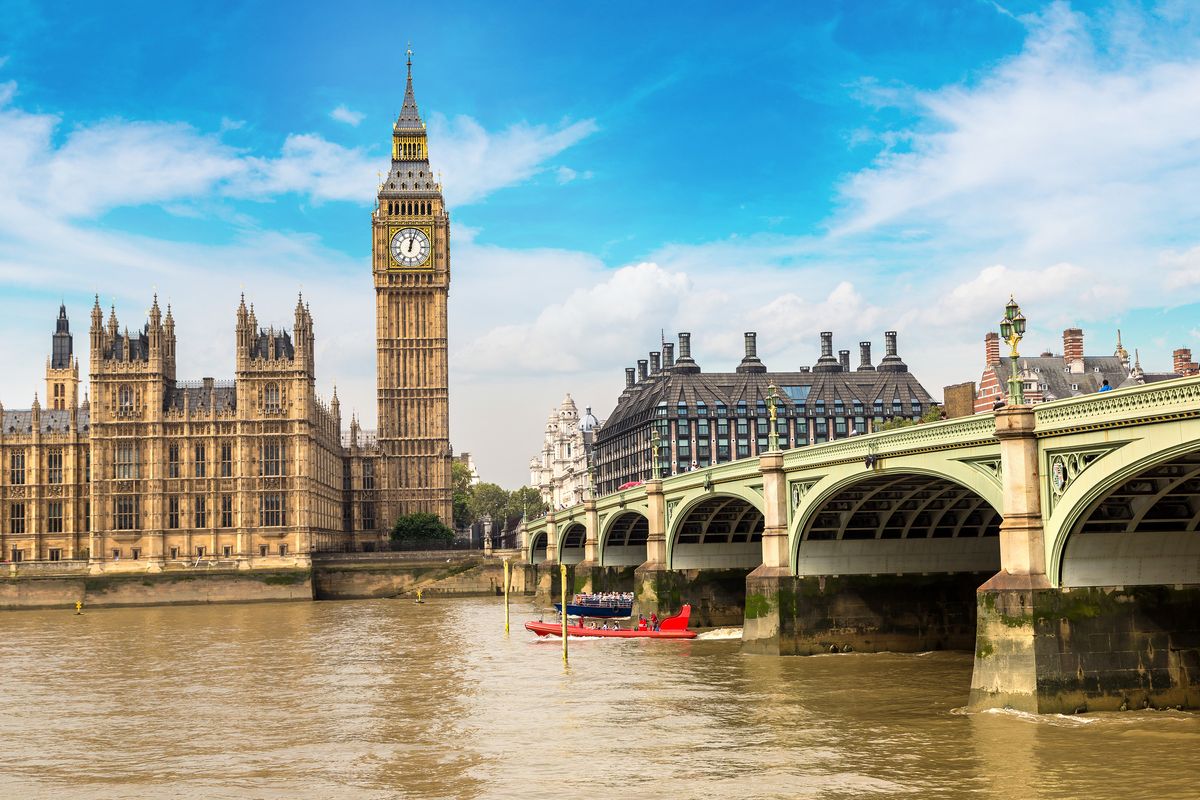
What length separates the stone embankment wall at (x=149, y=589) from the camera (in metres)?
108

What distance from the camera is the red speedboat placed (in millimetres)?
62159

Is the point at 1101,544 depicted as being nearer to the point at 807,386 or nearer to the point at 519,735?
the point at 519,735

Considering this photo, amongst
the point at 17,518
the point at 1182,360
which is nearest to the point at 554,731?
the point at 1182,360

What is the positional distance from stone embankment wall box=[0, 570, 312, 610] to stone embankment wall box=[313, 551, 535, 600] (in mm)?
5025

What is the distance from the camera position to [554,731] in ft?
117

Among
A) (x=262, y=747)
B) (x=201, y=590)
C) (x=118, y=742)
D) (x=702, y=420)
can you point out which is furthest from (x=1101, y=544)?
(x=702, y=420)

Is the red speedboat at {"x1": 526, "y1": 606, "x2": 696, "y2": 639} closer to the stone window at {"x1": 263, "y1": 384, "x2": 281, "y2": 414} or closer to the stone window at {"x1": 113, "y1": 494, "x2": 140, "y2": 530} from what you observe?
the stone window at {"x1": 263, "y1": 384, "x2": 281, "y2": 414}

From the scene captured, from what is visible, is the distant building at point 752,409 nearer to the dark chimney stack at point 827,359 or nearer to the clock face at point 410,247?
the dark chimney stack at point 827,359

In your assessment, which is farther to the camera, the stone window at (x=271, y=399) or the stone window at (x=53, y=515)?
the stone window at (x=53, y=515)

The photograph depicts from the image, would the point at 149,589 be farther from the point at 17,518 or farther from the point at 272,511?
the point at 17,518

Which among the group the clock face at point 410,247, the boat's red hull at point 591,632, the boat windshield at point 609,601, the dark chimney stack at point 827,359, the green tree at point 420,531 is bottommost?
the boat's red hull at point 591,632

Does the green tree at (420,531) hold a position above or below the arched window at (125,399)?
below

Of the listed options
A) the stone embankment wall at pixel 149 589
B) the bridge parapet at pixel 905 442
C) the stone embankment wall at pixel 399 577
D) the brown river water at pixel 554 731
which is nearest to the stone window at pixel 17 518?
the stone embankment wall at pixel 149 589

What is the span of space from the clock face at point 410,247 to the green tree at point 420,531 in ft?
92.6
